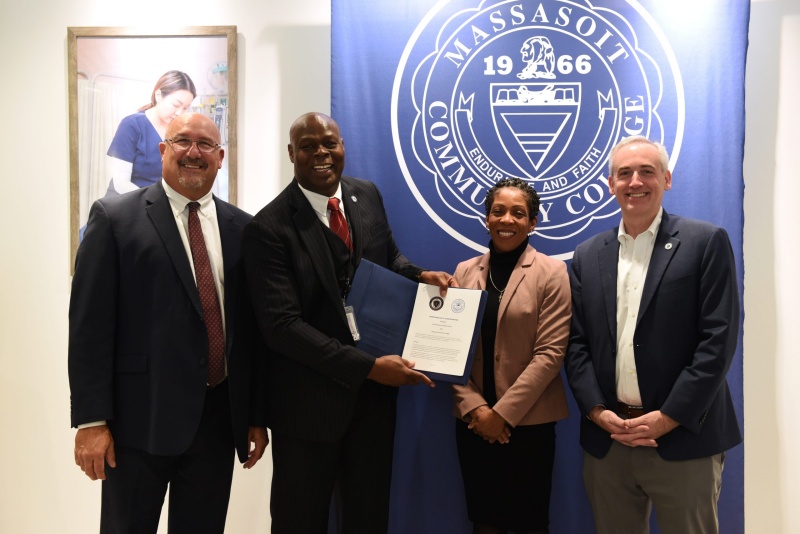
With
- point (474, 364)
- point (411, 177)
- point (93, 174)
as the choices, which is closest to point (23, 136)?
point (93, 174)

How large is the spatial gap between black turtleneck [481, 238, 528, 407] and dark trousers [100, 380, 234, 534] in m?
0.96

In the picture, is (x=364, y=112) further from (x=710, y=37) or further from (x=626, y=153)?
(x=710, y=37)

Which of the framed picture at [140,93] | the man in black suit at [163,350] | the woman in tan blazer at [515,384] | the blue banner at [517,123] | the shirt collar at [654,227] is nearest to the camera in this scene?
the man in black suit at [163,350]

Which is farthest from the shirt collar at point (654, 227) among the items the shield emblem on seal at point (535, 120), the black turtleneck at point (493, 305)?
the shield emblem on seal at point (535, 120)

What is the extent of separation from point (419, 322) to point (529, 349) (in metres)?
0.42

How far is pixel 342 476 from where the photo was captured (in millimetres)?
2320

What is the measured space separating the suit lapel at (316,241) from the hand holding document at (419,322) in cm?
8

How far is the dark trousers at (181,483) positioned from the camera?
205 centimetres

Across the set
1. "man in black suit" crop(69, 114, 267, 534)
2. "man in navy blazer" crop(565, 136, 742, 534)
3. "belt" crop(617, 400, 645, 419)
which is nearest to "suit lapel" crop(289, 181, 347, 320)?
"man in black suit" crop(69, 114, 267, 534)

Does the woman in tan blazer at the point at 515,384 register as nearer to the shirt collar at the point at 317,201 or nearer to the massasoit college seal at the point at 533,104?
the massasoit college seal at the point at 533,104

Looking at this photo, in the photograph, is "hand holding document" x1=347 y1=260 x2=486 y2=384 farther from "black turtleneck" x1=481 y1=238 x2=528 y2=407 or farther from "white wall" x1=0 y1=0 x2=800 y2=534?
"white wall" x1=0 y1=0 x2=800 y2=534

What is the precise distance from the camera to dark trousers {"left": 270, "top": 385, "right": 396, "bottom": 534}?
2.21 metres

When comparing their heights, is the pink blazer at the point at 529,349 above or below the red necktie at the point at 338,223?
below

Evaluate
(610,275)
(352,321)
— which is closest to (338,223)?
(352,321)
